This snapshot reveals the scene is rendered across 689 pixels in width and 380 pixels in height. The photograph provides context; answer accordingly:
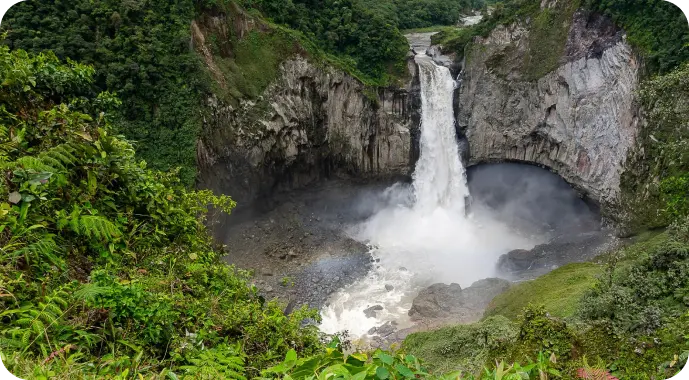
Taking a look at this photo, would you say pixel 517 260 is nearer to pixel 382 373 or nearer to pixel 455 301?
pixel 455 301

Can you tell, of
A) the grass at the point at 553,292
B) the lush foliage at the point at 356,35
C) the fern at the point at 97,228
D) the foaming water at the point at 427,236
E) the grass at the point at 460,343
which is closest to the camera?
the fern at the point at 97,228

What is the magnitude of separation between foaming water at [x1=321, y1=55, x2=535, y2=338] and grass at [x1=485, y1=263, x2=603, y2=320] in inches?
152

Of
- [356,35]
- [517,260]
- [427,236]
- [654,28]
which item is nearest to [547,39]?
[654,28]

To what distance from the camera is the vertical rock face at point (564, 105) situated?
794 inches

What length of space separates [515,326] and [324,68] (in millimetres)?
17665

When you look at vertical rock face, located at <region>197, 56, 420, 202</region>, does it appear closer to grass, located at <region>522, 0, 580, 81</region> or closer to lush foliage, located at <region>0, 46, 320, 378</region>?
grass, located at <region>522, 0, 580, 81</region>

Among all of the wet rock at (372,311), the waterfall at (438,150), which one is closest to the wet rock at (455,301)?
the wet rock at (372,311)

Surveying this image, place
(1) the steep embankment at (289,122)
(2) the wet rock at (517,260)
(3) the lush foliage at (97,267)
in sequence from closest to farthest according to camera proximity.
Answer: (3) the lush foliage at (97,267)
(2) the wet rock at (517,260)
(1) the steep embankment at (289,122)

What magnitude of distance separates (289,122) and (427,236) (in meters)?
10.6

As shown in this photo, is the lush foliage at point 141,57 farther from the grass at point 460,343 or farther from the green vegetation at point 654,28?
the green vegetation at point 654,28

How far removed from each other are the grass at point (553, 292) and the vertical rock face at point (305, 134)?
471 inches

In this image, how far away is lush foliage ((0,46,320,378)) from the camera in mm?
3400

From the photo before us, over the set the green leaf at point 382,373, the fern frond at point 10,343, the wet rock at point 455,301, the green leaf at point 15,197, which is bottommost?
the wet rock at point 455,301

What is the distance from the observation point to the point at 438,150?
85.9 ft
